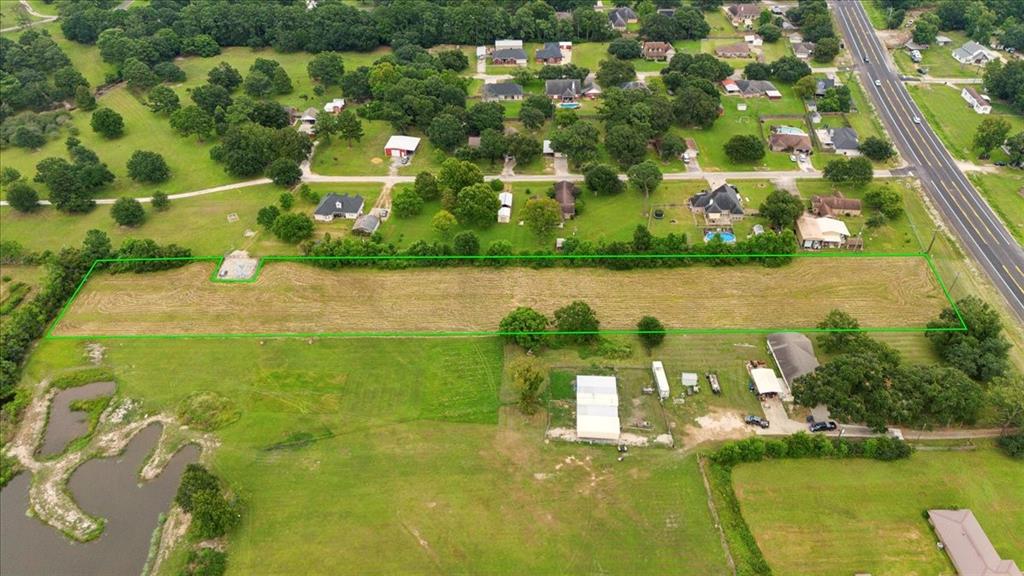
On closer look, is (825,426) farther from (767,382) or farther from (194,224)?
(194,224)

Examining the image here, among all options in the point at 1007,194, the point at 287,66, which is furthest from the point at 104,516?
the point at 1007,194

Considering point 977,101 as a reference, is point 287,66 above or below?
below

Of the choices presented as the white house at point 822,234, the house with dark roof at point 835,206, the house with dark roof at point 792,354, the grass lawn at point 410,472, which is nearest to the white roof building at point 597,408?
the grass lawn at point 410,472

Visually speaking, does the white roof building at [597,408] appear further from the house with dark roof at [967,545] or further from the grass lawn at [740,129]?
the grass lawn at [740,129]

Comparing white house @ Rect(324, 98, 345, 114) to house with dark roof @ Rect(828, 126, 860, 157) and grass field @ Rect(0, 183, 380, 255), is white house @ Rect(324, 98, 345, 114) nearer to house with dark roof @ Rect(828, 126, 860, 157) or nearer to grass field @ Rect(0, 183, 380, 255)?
grass field @ Rect(0, 183, 380, 255)

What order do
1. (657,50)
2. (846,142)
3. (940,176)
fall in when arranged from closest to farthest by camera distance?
(940,176), (846,142), (657,50)

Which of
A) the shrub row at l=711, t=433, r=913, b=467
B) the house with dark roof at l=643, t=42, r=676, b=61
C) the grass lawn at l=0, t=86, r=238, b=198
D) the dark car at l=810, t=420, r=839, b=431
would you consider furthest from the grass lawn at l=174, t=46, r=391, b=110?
the dark car at l=810, t=420, r=839, b=431
